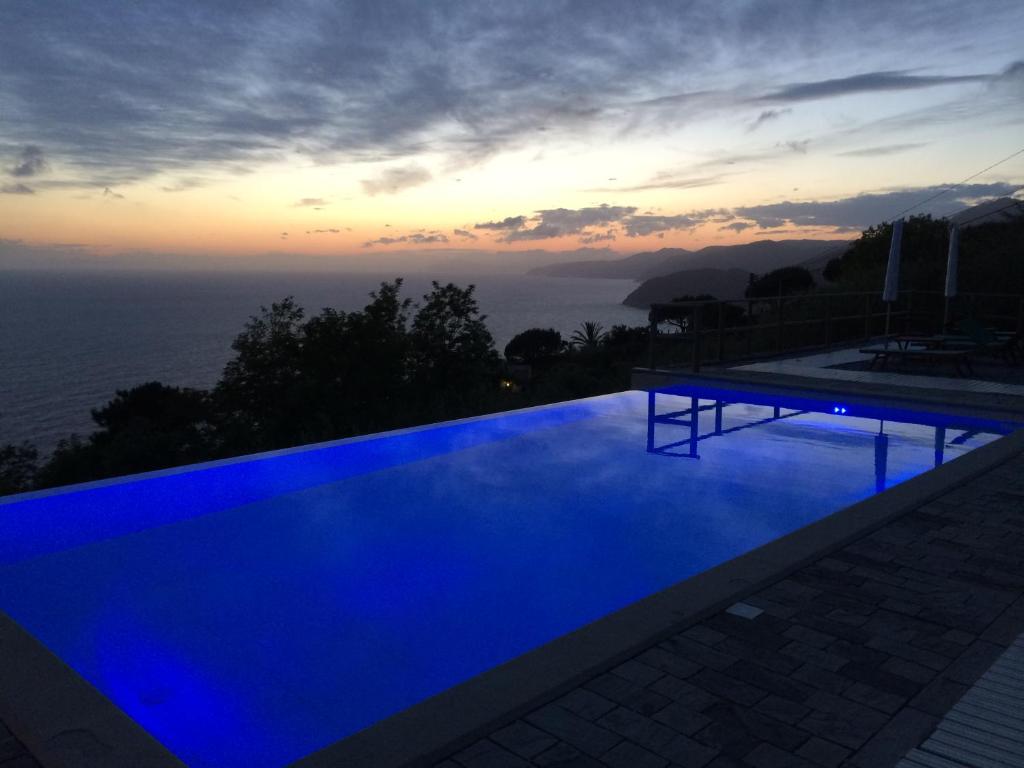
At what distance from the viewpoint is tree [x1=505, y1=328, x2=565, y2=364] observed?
134 ft

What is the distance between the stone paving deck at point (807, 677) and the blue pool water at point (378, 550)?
1.22 metres

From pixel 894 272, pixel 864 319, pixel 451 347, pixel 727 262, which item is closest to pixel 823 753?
pixel 894 272

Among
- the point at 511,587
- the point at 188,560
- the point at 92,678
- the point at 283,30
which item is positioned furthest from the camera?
the point at 283,30

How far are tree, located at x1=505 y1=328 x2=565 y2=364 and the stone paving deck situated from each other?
122 feet

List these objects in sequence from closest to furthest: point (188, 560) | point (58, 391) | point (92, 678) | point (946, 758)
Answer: point (946, 758)
point (92, 678)
point (188, 560)
point (58, 391)

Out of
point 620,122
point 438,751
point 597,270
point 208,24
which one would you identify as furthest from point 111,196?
point 597,270

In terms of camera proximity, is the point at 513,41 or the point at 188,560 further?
the point at 513,41

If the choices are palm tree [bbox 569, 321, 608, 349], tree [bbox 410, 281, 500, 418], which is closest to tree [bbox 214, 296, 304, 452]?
tree [bbox 410, 281, 500, 418]

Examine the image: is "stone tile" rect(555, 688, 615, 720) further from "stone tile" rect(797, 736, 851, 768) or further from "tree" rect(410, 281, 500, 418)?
"tree" rect(410, 281, 500, 418)

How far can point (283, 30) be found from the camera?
1284cm

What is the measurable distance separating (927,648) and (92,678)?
3.30 metres

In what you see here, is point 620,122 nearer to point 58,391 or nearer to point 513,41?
point 513,41

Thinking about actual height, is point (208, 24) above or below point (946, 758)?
above

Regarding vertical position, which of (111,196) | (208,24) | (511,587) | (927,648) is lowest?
(511,587)
